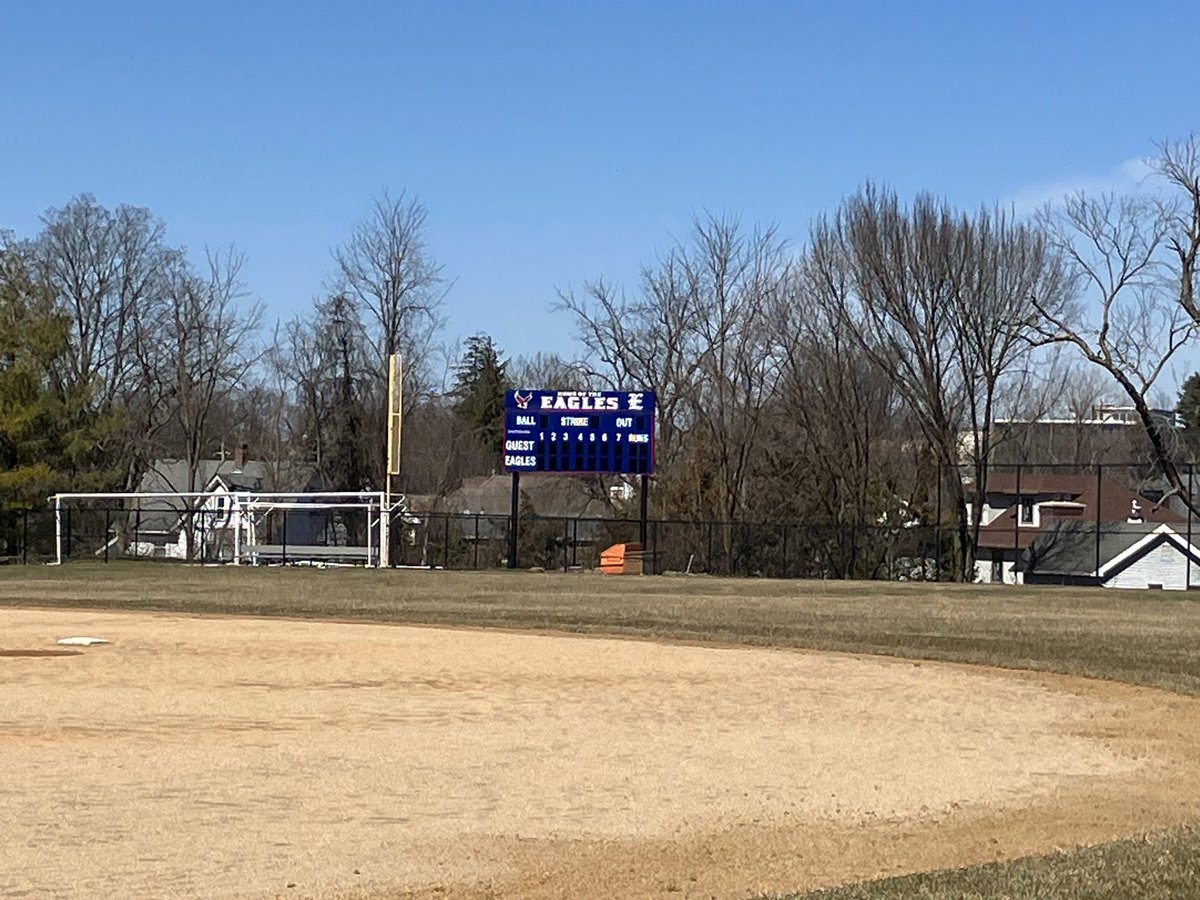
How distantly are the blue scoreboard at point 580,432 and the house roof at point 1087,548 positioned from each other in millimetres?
21620

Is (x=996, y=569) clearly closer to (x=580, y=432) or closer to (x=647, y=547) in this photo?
(x=647, y=547)

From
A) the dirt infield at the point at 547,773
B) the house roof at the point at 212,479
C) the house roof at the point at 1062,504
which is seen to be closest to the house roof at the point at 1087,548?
the house roof at the point at 1062,504

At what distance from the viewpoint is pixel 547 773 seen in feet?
37.0

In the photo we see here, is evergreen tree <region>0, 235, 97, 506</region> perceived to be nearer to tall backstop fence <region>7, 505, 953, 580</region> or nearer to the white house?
tall backstop fence <region>7, 505, 953, 580</region>

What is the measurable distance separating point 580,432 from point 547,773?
37437mm

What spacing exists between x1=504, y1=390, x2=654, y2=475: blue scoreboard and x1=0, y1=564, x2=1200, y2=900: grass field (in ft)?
13.2

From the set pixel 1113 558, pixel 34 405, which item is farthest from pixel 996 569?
pixel 34 405

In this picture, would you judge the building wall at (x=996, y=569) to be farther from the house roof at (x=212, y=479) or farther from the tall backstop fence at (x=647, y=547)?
the house roof at (x=212, y=479)

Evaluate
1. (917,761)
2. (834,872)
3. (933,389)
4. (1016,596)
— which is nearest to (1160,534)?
(933,389)

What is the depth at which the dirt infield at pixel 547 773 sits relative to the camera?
27.1 feet

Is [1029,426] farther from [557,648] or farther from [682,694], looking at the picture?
[682,694]

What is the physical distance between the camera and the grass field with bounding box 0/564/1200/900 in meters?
7.83

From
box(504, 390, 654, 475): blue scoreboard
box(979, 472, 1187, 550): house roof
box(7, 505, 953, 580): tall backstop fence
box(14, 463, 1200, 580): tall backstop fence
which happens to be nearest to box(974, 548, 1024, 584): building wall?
box(14, 463, 1200, 580): tall backstop fence

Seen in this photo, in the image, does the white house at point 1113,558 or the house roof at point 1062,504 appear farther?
the house roof at point 1062,504
